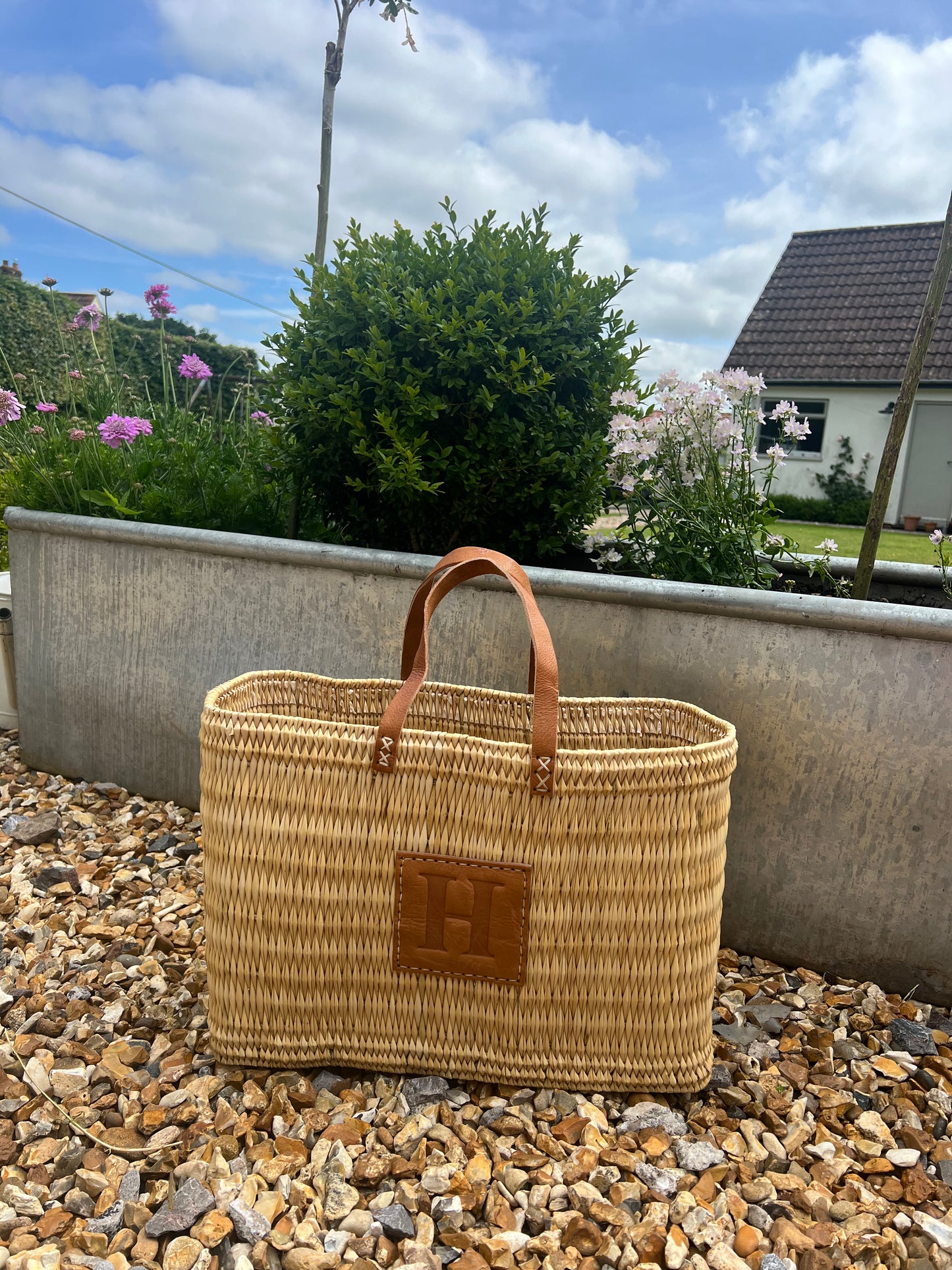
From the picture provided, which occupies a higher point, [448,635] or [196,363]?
[196,363]

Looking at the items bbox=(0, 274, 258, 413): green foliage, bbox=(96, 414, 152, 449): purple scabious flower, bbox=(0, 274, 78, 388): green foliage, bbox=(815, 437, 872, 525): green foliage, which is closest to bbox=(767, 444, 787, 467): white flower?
bbox=(96, 414, 152, 449): purple scabious flower

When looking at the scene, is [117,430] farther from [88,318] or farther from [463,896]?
[463,896]

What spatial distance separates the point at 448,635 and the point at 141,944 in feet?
3.03

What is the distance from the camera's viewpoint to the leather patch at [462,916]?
1.35 m

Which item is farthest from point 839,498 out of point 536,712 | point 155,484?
point 536,712

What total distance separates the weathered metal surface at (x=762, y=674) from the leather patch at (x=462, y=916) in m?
0.14

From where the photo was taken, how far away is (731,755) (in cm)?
141

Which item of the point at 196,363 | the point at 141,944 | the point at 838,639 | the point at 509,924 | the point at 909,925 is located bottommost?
the point at 141,944

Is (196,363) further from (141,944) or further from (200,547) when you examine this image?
(141,944)

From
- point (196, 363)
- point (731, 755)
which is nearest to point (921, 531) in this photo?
point (196, 363)

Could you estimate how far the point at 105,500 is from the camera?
248 centimetres

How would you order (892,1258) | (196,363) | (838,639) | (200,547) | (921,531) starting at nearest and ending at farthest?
(892,1258) → (838,639) → (200,547) → (196,363) → (921,531)

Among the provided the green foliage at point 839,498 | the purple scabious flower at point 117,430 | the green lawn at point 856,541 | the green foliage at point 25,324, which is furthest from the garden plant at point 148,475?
the green foliage at point 839,498

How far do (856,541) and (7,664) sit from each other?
27.6 ft
